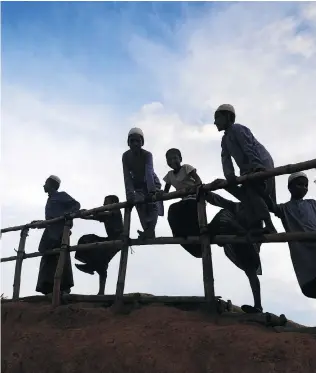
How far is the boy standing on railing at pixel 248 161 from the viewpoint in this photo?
181 inches

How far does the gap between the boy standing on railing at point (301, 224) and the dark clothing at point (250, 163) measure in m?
0.19

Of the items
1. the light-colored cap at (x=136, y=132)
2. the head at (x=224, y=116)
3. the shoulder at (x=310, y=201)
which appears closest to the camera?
the shoulder at (x=310, y=201)

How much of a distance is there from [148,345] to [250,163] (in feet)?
6.92

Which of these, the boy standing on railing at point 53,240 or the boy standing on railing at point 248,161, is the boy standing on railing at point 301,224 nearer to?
the boy standing on railing at point 248,161

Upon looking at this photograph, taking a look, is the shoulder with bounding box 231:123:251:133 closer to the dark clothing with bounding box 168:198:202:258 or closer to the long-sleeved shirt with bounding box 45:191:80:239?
the dark clothing with bounding box 168:198:202:258

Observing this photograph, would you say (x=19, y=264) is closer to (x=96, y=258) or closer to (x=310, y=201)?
(x=96, y=258)

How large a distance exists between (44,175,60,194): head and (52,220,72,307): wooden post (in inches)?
36.9

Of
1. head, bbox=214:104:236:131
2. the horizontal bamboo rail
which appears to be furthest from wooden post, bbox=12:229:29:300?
head, bbox=214:104:236:131

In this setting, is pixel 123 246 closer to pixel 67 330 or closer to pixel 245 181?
pixel 67 330

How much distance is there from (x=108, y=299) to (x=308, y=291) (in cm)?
240

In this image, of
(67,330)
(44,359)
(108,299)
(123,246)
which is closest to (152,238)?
(123,246)

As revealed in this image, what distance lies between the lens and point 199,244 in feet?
17.1

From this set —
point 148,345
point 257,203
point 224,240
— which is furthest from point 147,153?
point 148,345

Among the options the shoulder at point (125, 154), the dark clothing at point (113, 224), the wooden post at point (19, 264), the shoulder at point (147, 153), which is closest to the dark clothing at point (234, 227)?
the shoulder at point (147, 153)
